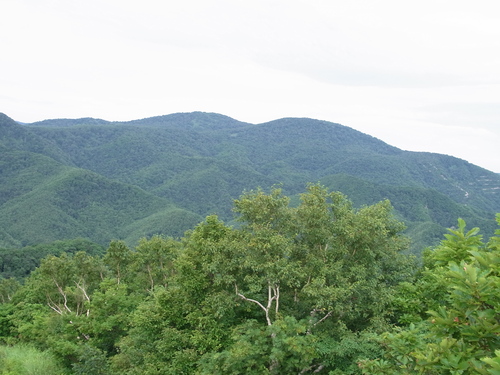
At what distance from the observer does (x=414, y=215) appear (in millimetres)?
167125

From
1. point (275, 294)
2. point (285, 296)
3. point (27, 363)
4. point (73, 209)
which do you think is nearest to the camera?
point (275, 294)

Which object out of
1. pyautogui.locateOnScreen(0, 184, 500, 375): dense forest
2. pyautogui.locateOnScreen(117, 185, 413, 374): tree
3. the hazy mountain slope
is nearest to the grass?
pyautogui.locateOnScreen(0, 184, 500, 375): dense forest

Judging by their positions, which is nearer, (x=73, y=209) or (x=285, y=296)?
(x=285, y=296)

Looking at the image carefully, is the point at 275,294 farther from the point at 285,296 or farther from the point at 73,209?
the point at 73,209

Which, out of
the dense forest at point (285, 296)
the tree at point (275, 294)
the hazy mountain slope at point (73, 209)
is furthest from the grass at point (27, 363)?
the hazy mountain slope at point (73, 209)

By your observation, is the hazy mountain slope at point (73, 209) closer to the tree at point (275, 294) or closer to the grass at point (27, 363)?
the grass at point (27, 363)

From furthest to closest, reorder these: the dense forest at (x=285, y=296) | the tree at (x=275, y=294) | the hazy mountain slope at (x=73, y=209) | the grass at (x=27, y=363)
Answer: the hazy mountain slope at (x=73, y=209) → the grass at (x=27, y=363) → the tree at (x=275, y=294) → the dense forest at (x=285, y=296)

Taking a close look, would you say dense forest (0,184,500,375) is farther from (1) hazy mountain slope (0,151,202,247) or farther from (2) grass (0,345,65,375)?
(1) hazy mountain slope (0,151,202,247)

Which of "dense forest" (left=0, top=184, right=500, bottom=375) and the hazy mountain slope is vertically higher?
"dense forest" (left=0, top=184, right=500, bottom=375)

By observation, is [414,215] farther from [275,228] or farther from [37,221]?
[275,228]

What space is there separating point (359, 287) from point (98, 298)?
15.7 meters

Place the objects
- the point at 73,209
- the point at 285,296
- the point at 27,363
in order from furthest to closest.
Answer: the point at 73,209, the point at 27,363, the point at 285,296

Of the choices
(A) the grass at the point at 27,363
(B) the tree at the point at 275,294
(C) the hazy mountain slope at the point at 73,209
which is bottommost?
(C) the hazy mountain slope at the point at 73,209

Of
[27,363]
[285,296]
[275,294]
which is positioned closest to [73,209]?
[27,363]
